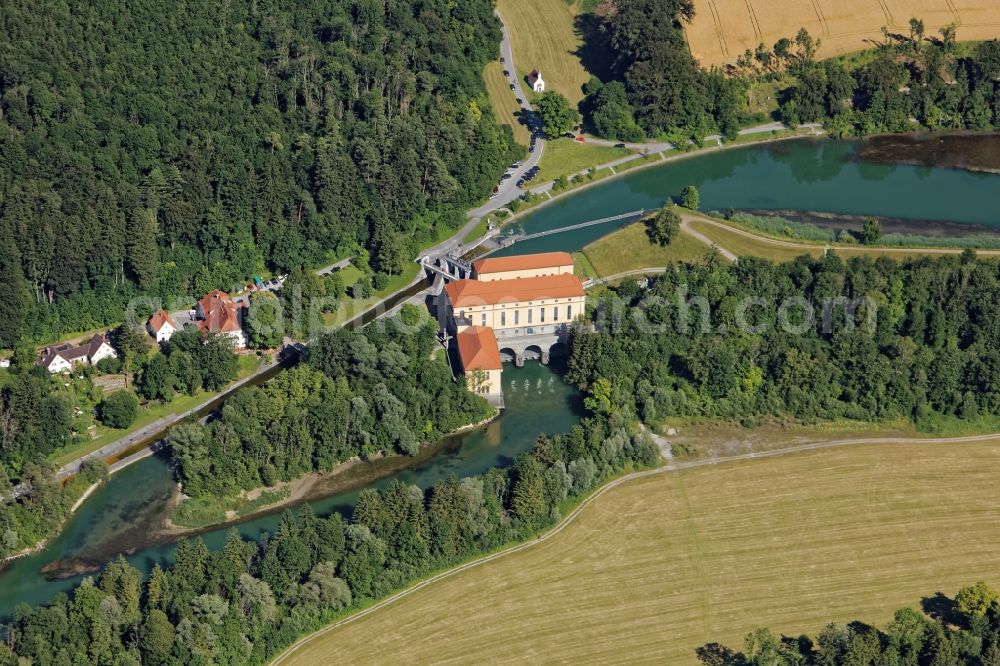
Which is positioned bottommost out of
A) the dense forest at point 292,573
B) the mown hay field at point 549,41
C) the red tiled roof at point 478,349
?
the dense forest at point 292,573

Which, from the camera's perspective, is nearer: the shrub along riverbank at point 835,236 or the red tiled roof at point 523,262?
the red tiled roof at point 523,262

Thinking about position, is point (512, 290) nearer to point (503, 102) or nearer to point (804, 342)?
point (804, 342)

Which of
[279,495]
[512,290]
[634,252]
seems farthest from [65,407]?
[634,252]

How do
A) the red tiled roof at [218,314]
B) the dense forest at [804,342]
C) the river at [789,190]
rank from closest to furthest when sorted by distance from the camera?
the dense forest at [804,342] → the red tiled roof at [218,314] → the river at [789,190]

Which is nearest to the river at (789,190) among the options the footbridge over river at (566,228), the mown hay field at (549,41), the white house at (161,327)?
the footbridge over river at (566,228)

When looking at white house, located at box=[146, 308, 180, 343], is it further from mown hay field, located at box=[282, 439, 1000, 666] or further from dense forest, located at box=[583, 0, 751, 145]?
dense forest, located at box=[583, 0, 751, 145]

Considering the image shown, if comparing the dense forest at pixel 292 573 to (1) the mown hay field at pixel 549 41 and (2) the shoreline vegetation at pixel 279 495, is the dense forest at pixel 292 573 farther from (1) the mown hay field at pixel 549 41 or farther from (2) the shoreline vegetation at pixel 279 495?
(1) the mown hay field at pixel 549 41

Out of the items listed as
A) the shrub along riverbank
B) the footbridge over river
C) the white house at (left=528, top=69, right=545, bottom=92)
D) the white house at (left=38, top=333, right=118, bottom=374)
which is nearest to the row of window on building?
the footbridge over river

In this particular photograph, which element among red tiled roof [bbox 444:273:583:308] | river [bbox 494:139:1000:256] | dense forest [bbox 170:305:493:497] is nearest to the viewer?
dense forest [bbox 170:305:493:497]
